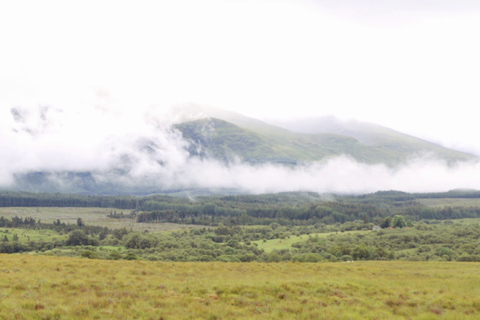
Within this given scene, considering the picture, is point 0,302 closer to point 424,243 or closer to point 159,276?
point 159,276

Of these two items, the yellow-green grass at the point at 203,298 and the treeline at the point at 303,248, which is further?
the treeline at the point at 303,248

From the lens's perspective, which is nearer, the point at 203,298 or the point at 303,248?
the point at 203,298

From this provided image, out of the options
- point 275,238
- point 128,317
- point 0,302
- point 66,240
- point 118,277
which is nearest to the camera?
point 128,317

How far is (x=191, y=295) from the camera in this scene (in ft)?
70.9

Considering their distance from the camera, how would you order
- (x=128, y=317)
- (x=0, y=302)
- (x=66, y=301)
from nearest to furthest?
(x=128, y=317)
(x=0, y=302)
(x=66, y=301)

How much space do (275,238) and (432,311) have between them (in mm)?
126927

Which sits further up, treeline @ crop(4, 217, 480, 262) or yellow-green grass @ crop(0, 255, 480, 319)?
yellow-green grass @ crop(0, 255, 480, 319)

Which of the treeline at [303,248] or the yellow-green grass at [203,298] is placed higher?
the yellow-green grass at [203,298]

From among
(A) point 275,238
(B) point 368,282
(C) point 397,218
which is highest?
(B) point 368,282

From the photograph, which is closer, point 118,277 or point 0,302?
point 0,302

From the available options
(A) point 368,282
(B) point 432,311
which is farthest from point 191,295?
(A) point 368,282

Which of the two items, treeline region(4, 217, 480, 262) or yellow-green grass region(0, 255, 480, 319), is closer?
yellow-green grass region(0, 255, 480, 319)

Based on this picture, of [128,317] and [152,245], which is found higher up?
[128,317]

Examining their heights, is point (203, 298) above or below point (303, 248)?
above
